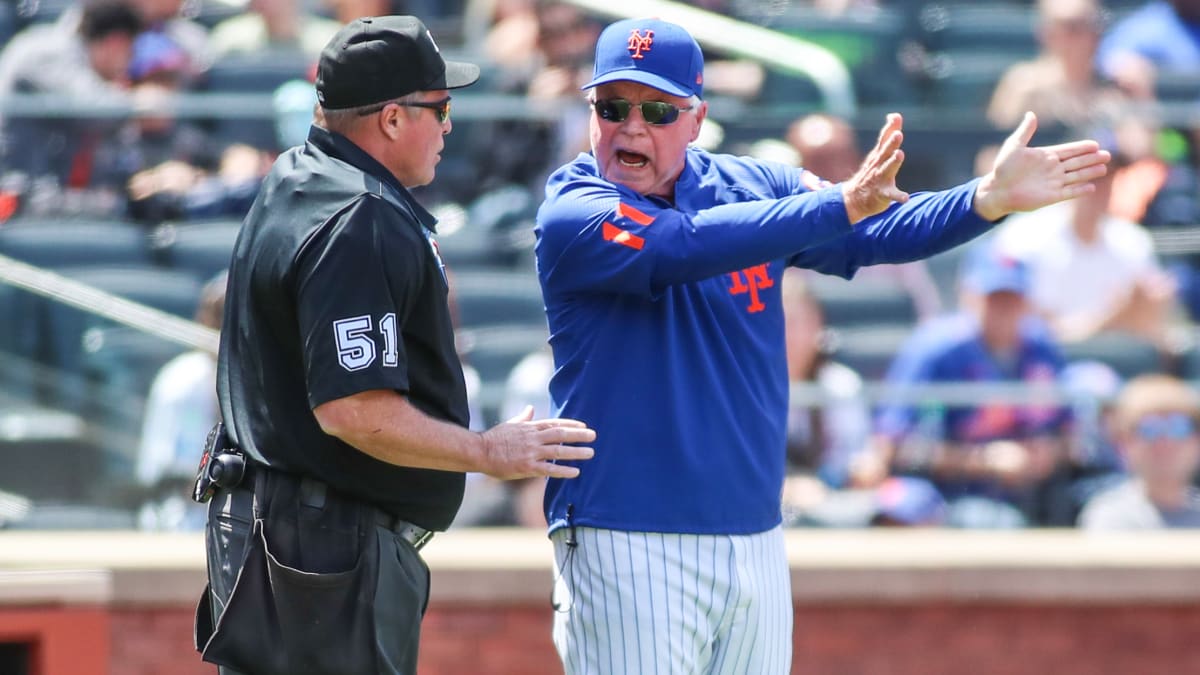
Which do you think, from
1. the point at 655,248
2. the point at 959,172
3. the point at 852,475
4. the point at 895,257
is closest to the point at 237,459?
the point at 655,248

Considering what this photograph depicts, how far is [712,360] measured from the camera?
131 inches

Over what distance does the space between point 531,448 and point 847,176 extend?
12.4ft

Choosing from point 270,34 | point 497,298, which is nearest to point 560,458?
point 497,298

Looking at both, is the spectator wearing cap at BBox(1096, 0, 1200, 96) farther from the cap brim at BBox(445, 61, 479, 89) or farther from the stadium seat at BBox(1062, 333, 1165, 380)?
the cap brim at BBox(445, 61, 479, 89)

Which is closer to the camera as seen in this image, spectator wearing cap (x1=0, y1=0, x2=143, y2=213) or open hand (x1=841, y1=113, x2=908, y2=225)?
open hand (x1=841, y1=113, x2=908, y2=225)

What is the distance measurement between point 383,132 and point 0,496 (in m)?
2.56

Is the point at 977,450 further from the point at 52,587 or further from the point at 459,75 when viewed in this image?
the point at 52,587

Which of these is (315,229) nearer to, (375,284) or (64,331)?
(375,284)

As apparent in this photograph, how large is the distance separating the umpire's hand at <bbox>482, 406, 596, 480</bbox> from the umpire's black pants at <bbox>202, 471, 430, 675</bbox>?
0.28 meters

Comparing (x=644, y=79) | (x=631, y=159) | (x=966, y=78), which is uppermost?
(x=966, y=78)

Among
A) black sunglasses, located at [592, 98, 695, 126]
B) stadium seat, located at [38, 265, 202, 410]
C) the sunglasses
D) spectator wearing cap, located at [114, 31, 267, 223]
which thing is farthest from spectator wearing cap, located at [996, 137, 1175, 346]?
black sunglasses, located at [592, 98, 695, 126]

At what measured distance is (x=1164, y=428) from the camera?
5457mm

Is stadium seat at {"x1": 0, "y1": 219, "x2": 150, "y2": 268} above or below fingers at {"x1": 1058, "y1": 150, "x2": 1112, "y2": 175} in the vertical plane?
above

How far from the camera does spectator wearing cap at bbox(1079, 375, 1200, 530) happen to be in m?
5.38
